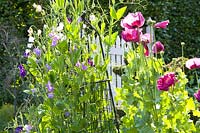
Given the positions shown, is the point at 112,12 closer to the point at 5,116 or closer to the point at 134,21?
the point at 134,21

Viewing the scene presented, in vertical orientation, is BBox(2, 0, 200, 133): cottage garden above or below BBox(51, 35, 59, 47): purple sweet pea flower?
below

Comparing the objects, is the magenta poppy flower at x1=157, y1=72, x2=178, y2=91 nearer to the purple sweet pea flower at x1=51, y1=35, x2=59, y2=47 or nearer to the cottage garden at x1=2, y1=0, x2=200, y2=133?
the cottage garden at x1=2, y1=0, x2=200, y2=133

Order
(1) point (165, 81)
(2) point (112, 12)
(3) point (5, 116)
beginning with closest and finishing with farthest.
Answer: (1) point (165, 81) → (2) point (112, 12) → (3) point (5, 116)

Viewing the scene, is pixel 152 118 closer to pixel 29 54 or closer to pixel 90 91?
pixel 90 91

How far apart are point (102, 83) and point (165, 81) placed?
521 millimetres

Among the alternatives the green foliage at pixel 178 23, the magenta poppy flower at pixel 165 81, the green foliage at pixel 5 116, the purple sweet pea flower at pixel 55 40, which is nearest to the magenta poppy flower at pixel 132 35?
the magenta poppy flower at pixel 165 81

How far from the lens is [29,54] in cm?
248

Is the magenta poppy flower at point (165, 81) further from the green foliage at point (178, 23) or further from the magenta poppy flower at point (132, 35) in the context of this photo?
the green foliage at point (178, 23)

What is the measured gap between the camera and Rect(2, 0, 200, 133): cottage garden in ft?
6.42

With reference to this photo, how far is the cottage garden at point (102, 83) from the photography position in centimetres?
196

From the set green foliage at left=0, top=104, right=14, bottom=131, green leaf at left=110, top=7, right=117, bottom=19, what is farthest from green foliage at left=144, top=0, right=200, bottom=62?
green leaf at left=110, top=7, right=117, bottom=19

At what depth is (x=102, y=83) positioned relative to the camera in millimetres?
2293

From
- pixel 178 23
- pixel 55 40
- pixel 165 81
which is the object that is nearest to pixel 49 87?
pixel 55 40

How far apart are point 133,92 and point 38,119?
1.96 feet
